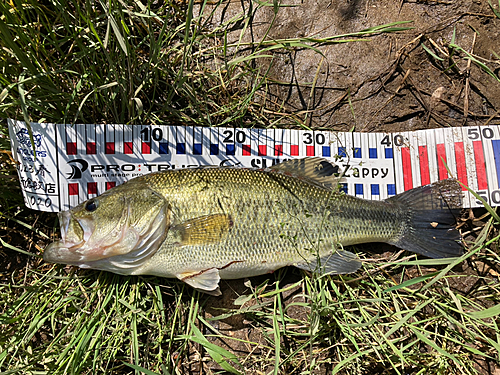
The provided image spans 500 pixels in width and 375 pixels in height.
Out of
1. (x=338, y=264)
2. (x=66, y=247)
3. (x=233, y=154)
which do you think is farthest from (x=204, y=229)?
(x=338, y=264)

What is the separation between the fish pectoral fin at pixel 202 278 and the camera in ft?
8.83

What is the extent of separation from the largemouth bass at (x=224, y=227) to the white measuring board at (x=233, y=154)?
0.31 metres

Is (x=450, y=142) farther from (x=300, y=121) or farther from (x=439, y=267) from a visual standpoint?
(x=300, y=121)

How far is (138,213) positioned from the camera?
2.59 meters

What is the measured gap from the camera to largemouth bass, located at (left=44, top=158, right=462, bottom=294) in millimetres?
2574

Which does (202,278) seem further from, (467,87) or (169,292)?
(467,87)

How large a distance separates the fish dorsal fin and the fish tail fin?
1.95ft

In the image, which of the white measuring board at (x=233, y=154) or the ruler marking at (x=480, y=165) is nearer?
the white measuring board at (x=233, y=154)

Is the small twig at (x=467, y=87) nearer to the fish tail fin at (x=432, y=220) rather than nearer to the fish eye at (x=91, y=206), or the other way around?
the fish tail fin at (x=432, y=220)

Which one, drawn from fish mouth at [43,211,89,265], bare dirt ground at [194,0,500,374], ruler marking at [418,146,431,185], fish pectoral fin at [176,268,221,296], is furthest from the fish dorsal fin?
fish mouth at [43,211,89,265]

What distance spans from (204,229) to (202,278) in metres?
0.43

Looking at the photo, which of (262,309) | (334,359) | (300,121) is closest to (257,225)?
(262,309)

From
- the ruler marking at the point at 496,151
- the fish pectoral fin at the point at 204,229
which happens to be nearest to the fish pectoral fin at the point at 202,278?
the fish pectoral fin at the point at 204,229

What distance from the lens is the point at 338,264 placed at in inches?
112
